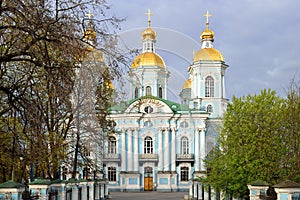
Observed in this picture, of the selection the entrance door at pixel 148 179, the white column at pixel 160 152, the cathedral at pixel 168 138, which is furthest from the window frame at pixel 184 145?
the entrance door at pixel 148 179

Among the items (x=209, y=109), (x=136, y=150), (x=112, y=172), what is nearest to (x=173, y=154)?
(x=136, y=150)

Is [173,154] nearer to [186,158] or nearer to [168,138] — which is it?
[186,158]

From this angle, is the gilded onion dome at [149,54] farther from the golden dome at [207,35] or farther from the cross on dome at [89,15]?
the cross on dome at [89,15]

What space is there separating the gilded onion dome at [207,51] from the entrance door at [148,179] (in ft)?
39.0

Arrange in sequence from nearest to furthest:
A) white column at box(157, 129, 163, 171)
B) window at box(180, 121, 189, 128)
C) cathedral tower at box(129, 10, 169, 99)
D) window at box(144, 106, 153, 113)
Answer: white column at box(157, 129, 163, 171) < window at box(144, 106, 153, 113) < window at box(180, 121, 189, 128) < cathedral tower at box(129, 10, 169, 99)

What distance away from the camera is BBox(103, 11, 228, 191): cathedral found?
44.7 metres

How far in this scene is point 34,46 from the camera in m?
8.94

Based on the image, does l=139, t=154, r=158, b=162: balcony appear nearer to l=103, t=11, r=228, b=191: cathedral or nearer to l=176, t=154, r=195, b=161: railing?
l=103, t=11, r=228, b=191: cathedral

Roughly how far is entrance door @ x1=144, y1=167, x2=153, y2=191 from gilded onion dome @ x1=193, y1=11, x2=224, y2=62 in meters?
11.9

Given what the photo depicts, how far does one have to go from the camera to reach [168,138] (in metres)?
45.8

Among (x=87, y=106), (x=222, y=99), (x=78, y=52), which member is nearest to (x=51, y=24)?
(x=78, y=52)

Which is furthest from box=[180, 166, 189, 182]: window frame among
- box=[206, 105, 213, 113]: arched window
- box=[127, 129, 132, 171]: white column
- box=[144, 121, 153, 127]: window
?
box=[206, 105, 213, 113]: arched window

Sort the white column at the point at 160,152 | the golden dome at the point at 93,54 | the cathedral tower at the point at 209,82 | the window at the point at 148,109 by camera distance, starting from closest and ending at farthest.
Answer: the golden dome at the point at 93,54
the white column at the point at 160,152
the window at the point at 148,109
the cathedral tower at the point at 209,82

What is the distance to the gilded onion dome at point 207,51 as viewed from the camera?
4803cm
